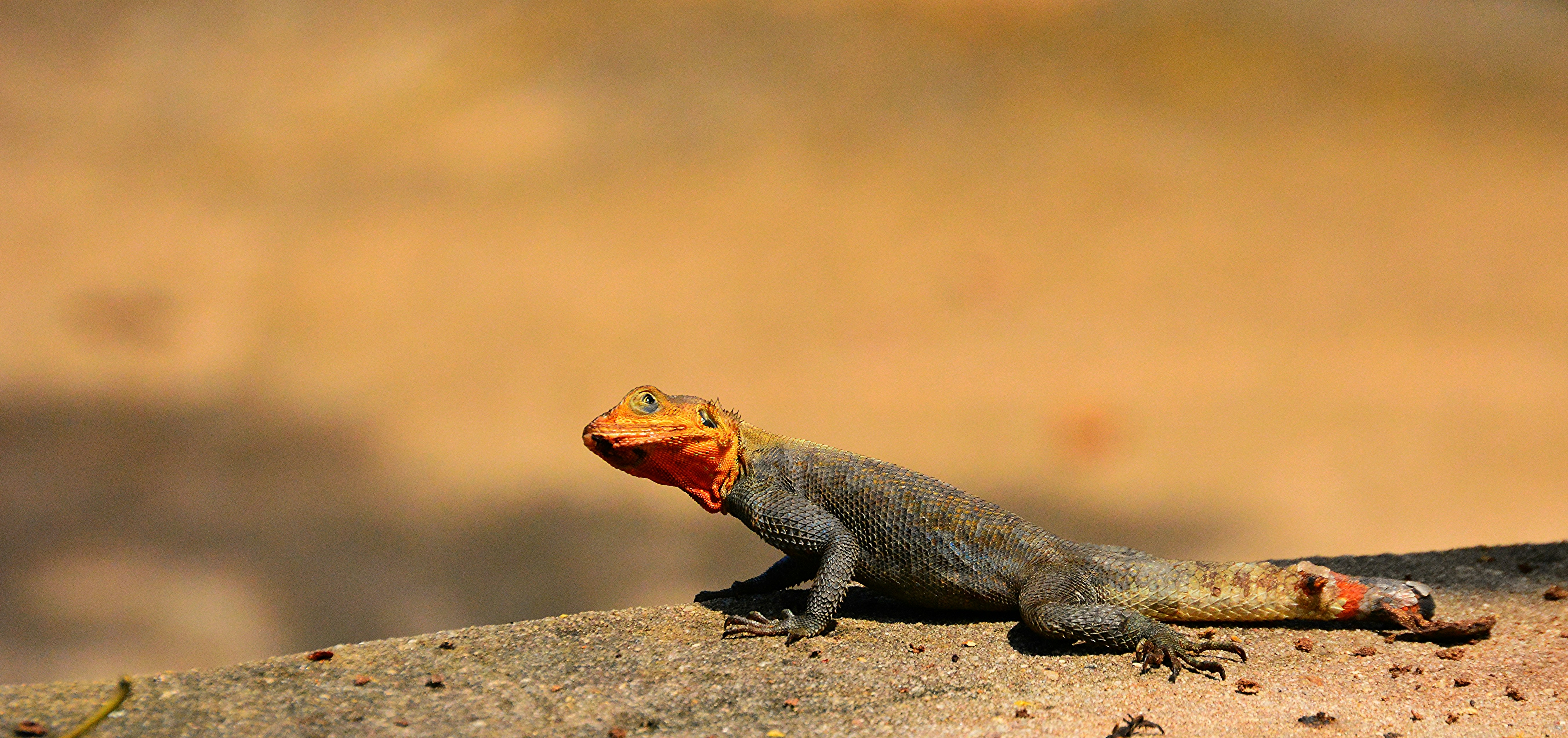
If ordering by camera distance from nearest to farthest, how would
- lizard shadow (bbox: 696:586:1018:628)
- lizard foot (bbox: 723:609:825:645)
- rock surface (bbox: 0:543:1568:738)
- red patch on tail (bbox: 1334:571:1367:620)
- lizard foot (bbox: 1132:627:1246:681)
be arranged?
rock surface (bbox: 0:543:1568:738) < lizard foot (bbox: 1132:627:1246:681) < lizard foot (bbox: 723:609:825:645) < red patch on tail (bbox: 1334:571:1367:620) < lizard shadow (bbox: 696:586:1018:628)

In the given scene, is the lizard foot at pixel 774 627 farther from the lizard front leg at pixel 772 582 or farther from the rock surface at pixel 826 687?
the lizard front leg at pixel 772 582

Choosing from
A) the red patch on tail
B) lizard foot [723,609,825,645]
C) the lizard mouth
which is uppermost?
the lizard mouth

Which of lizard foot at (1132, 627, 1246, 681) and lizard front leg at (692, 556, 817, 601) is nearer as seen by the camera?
lizard foot at (1132, 627, 1246, 681)

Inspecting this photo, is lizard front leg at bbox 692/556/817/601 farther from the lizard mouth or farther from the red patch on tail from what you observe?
the red patch on tail

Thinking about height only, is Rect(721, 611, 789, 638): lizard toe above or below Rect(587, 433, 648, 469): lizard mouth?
below

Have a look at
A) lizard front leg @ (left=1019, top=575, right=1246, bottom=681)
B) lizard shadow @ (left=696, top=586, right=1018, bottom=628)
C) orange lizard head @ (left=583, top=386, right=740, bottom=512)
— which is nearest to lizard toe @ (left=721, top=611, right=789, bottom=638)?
lizard shadow @ (left=696, top=586, right=1018, bottom=628)

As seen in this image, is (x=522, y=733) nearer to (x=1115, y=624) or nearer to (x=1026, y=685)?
(x=1026, y=685)

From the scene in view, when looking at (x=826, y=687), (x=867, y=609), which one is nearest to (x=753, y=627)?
(x=826, y=687)

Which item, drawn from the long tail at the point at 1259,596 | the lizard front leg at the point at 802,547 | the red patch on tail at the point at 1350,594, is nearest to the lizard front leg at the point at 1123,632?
the long tail at the point at 1259,596
